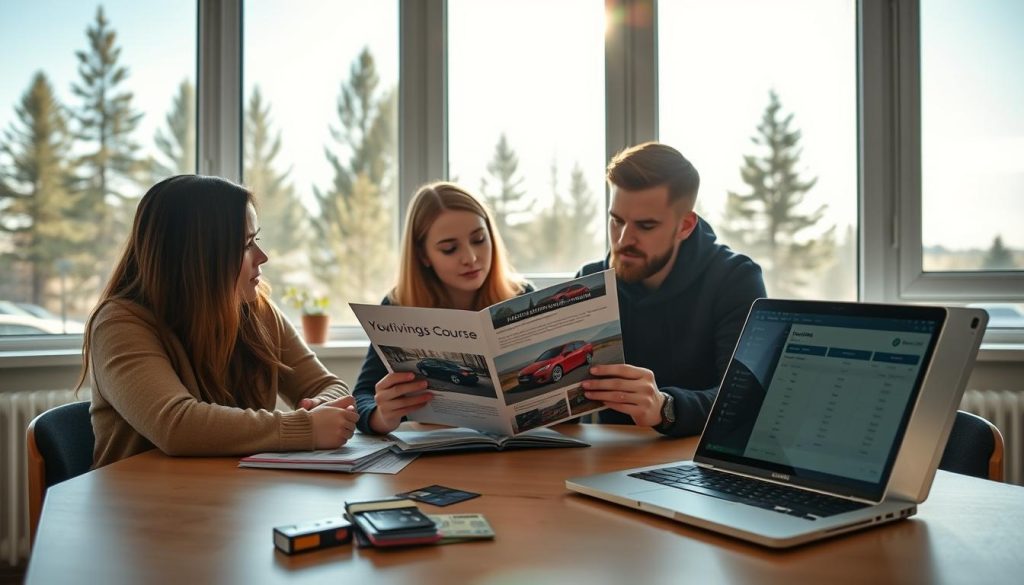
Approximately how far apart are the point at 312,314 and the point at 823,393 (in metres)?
2.15

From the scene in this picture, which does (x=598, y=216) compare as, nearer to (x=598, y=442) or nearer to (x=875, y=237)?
(x=875, y=237)

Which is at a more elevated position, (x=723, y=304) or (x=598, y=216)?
(x=598, y=216)

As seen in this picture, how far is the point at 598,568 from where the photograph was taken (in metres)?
0.84

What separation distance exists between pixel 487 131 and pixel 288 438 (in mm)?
1912

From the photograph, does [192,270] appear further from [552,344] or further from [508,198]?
[508,198]

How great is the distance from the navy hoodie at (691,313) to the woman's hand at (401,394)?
0.73m

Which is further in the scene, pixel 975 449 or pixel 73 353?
pixel 73 353

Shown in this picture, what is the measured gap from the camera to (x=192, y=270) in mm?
1712

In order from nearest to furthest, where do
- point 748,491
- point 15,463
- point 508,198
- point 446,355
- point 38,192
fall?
point 748,491 → point 446,355 → point 15,463 → point 38,192 → point 508,198

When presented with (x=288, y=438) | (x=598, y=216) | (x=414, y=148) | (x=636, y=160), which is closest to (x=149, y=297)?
(x=288, y=438)

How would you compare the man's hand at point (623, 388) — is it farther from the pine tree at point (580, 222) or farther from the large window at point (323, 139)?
the large window at point (323, 139)

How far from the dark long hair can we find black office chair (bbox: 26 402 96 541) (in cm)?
9

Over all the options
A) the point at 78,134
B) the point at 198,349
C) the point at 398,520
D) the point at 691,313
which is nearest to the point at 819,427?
the point at 398,520

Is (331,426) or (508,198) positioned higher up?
(508,198)
